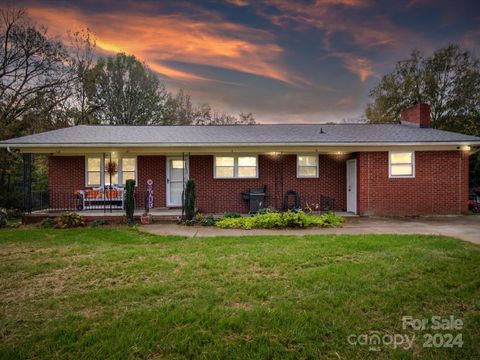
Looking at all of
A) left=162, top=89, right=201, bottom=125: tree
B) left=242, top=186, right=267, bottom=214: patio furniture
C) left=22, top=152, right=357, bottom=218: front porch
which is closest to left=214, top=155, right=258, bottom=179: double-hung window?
left=22, top=152, right=357, bottom=218: front porch

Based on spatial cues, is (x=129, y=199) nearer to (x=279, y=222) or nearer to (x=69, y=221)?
(x=69, y=221)

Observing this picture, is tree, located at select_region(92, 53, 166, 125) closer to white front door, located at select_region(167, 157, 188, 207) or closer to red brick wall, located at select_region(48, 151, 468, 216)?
red brick wall, located at select_region(48, 151, 468, 216)

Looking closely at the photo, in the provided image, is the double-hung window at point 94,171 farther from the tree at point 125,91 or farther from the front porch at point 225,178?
the tree at point 125,91

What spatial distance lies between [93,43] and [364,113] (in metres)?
28.8

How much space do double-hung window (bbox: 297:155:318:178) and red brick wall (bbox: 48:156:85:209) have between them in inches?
403

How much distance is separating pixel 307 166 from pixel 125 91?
22.5m

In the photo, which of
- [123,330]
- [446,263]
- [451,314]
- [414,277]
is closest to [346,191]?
[446,263]

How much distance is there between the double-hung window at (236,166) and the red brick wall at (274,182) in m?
0.24

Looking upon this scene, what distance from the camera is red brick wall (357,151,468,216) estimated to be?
38.4 feet

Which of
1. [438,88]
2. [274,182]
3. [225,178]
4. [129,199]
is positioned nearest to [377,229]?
[274,182]

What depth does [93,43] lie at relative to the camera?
24438mm

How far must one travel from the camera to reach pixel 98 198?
41.1 ft

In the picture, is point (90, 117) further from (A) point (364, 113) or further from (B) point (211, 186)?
(A) point (364, 113)

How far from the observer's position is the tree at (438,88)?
2549 centimetres
